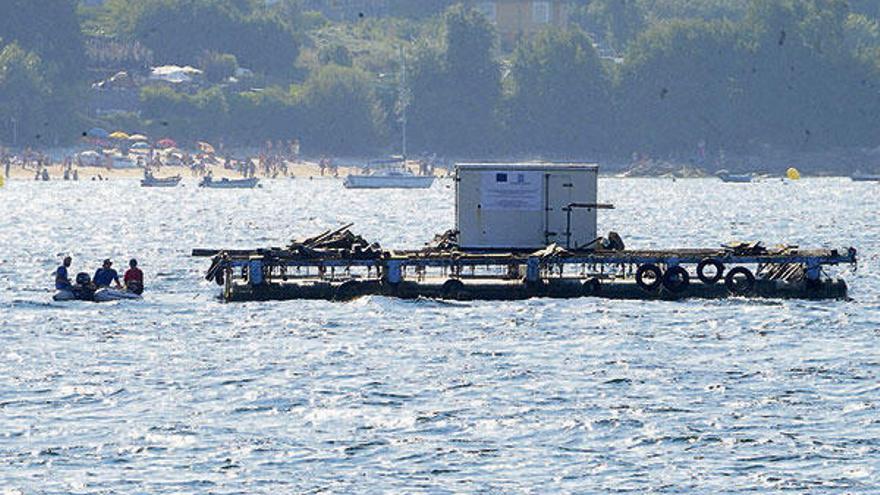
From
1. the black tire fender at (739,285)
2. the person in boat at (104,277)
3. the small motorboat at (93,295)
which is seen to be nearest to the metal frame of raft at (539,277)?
the black tire fender at (739,285)

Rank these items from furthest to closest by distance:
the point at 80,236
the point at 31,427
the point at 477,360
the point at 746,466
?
the point at 80,236
the point at 477,360
the point at 31,427
the point at 746,466

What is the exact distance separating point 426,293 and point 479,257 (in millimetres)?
2359

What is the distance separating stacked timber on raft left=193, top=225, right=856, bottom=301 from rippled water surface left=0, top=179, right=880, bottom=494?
1.68ft

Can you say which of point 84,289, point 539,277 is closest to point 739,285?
point 539,277

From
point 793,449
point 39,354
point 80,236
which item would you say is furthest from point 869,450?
point 80,236

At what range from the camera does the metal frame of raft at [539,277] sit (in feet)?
227

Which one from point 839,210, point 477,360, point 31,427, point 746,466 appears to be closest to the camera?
point 746,466

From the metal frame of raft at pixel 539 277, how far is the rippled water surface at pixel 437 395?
1.60 feet

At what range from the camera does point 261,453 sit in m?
44.2

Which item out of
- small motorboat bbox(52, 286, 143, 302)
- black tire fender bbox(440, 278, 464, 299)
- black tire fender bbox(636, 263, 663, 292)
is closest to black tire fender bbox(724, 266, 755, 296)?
black tire fender bbox(636, 263, 663, 292)

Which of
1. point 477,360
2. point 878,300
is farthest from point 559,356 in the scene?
point 878,300

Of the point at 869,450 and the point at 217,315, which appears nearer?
the point at 869,450

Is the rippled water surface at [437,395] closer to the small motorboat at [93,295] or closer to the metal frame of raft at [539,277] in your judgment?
the metal frame of raft at [539,277]

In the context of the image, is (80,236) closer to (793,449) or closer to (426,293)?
(426,293)
